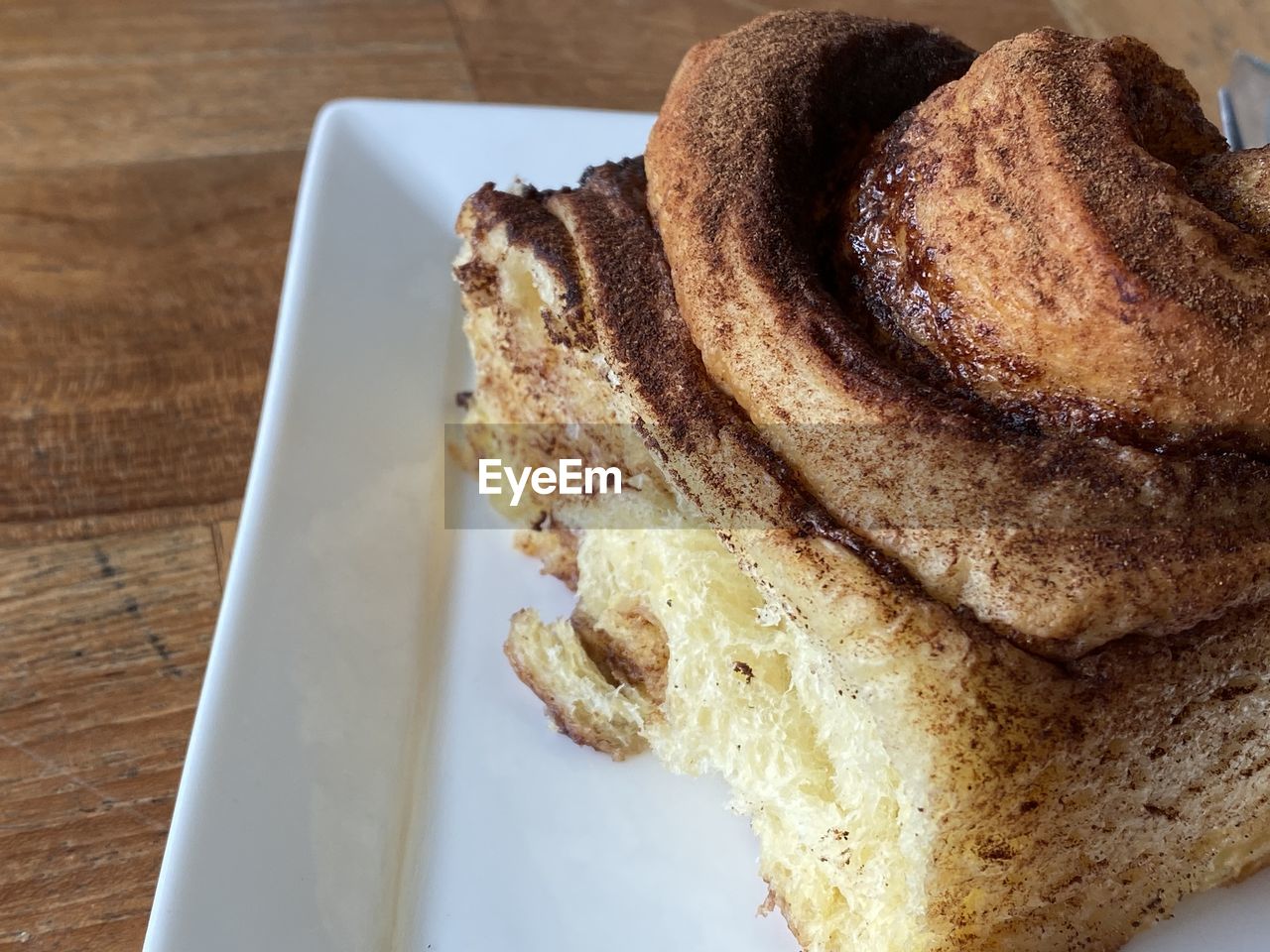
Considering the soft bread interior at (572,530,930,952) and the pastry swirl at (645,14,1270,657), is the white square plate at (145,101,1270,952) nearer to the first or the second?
the soft bread interior at (572,530,930,952)

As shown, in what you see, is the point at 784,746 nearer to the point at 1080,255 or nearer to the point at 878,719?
the point at 878,719

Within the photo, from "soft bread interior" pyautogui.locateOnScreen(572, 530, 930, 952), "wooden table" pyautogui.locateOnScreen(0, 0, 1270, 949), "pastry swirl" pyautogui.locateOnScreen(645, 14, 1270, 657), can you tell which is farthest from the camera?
"wooden table" pyautogui.locateOnScreen(0, 0, 1270, 949)

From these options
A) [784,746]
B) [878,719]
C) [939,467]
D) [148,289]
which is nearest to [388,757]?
[784,746]

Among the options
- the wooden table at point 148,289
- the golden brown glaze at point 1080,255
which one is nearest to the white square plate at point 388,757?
the wooden table at point 148,289

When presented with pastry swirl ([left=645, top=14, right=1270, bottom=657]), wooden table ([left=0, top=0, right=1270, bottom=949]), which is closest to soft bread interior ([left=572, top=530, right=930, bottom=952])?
pastry swirl ([left=645, top=14, right=1270, bottom=657])

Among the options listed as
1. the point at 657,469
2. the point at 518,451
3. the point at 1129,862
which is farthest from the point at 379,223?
the point at 1129,862

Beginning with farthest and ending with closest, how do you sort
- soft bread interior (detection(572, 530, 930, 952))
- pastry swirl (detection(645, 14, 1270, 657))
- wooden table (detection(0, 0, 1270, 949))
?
wooden table (detection(0, 0, 1270, 949))
soft bread interior (detection(572, 530, 930, 952))
pastry swirl (detection(645, 14, 1270, 657))
